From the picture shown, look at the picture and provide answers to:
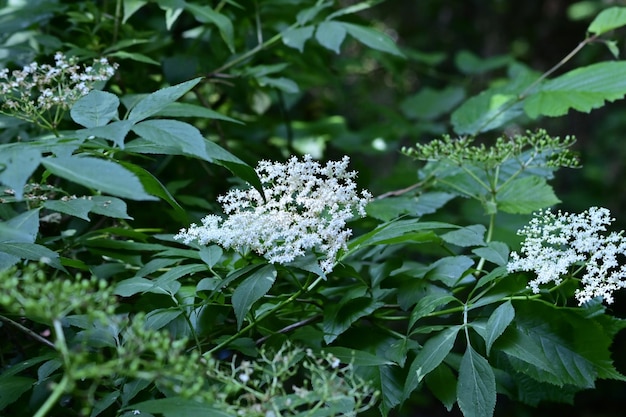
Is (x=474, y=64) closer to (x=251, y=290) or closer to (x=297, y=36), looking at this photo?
(x=297, y=36)

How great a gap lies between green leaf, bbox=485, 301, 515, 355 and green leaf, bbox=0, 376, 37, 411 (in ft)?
2.15

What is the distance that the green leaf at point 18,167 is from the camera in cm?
68

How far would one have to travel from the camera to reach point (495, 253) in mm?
1117

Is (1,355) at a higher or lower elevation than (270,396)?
lower

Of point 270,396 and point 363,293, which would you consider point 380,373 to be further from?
point 270,396

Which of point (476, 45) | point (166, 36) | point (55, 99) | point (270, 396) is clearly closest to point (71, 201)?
point (55, 99)

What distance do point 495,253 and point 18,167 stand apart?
755 millimetres

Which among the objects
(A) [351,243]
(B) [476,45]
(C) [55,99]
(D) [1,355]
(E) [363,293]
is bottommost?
(B) [476,45]

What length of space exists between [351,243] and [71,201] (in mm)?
426

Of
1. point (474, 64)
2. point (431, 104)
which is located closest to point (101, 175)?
point (431, 104)

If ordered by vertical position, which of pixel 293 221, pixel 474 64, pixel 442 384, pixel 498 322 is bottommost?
pixel 474 64

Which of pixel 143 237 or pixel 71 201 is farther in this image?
pixel 143 237

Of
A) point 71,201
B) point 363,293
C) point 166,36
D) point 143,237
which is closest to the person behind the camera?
point 71,201

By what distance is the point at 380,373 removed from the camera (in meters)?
1.02
